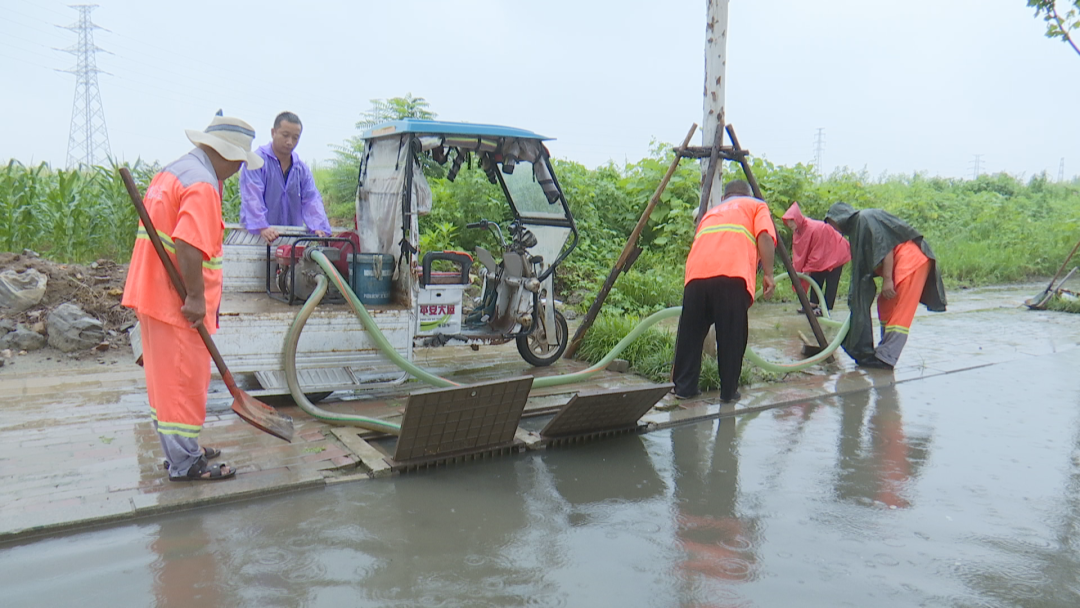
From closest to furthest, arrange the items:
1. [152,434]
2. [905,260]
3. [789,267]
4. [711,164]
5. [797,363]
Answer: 1. [152,434]
2. [711,164]
3. [797,363]
4. [789,267]
5. [905,260]

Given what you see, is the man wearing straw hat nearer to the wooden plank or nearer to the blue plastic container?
the wooden plank

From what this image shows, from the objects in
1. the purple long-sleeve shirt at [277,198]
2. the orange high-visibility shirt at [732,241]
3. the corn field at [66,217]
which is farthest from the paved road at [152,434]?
the corn field at [66,217]

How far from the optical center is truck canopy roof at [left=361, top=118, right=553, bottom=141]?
219 inches

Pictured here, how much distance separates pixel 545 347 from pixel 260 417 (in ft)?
10.3

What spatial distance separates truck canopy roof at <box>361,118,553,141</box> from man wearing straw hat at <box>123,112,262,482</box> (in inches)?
67.7

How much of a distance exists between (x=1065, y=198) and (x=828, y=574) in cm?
2820

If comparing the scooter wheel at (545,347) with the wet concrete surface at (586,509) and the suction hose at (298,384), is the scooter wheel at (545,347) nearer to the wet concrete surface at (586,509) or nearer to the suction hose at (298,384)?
the wet concrete surface at (586,509)

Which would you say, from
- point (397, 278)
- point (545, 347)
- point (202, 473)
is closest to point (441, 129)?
point (397, 278)

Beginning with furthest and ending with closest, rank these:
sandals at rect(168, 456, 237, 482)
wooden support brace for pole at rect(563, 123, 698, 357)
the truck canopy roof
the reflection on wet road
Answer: wooden support brace for pole at rect(563, 123, 698, 357) < the truck canopy roof < sandals at rect(168, 456, 237, 482) < the reflection on wet road

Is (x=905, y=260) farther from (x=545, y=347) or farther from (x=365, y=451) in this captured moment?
(x=365, y=451)

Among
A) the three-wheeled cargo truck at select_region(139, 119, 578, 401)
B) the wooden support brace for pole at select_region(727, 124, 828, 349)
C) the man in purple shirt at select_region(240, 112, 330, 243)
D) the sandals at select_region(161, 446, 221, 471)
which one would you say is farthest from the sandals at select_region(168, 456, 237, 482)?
the wooden support brace for pole at select_region(727, 124, 828, 349)

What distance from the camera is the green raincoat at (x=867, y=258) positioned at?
7.27m

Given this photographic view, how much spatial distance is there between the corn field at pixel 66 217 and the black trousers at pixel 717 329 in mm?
Result: 6775

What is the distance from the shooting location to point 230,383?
4141 millimetres
